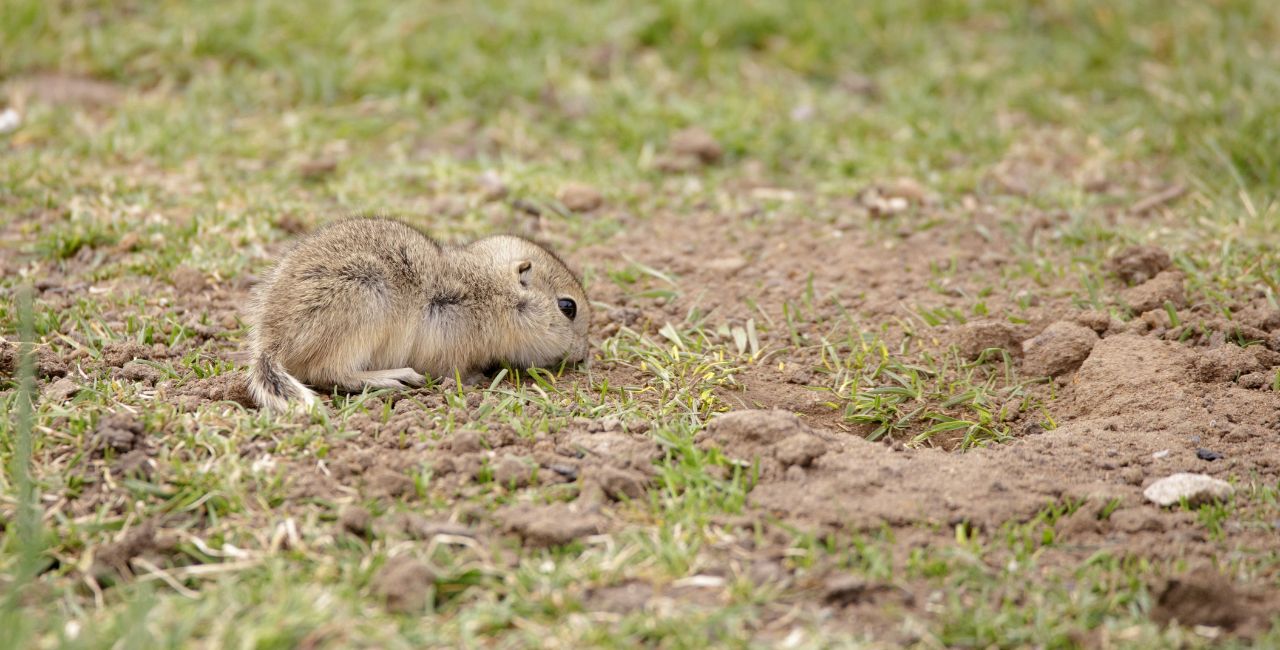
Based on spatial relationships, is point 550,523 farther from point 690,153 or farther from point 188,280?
point 690,153

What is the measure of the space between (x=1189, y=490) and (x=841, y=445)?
1049 millimetres

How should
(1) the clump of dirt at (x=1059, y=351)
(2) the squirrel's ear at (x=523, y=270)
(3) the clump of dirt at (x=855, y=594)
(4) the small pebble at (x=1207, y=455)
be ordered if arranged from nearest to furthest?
(3) the clump of dirt at (x=855, y=594)
(4) the small pebble at (x=1207, y=455)
(1) the clump of dirt at (x=1059, y=351)
(2) the squirrel's ear at (x=523, y=270)

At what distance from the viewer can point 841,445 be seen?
4012mm

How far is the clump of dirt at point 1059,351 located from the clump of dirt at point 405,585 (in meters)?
2.59

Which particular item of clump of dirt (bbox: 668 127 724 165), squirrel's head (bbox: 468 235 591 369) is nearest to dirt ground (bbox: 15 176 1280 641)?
squirrel's head (bbox: 468 235 591 369)

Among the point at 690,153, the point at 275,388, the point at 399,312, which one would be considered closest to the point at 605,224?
the point at 690,153

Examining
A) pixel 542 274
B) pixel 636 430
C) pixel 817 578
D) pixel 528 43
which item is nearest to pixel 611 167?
pixel 528 43

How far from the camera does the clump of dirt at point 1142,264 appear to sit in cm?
540

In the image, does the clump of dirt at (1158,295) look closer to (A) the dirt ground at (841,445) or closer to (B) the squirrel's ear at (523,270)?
(A) the dirt ground at (841,445)

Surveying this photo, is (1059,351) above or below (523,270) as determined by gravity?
below

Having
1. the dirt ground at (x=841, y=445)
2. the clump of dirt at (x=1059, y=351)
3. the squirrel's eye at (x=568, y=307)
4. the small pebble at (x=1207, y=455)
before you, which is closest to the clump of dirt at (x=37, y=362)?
the dirt ground at (x=841, y=445)

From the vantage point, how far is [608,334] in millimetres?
5180

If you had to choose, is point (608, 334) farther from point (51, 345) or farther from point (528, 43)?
point (528, 43)

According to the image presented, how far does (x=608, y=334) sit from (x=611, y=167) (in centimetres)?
190
